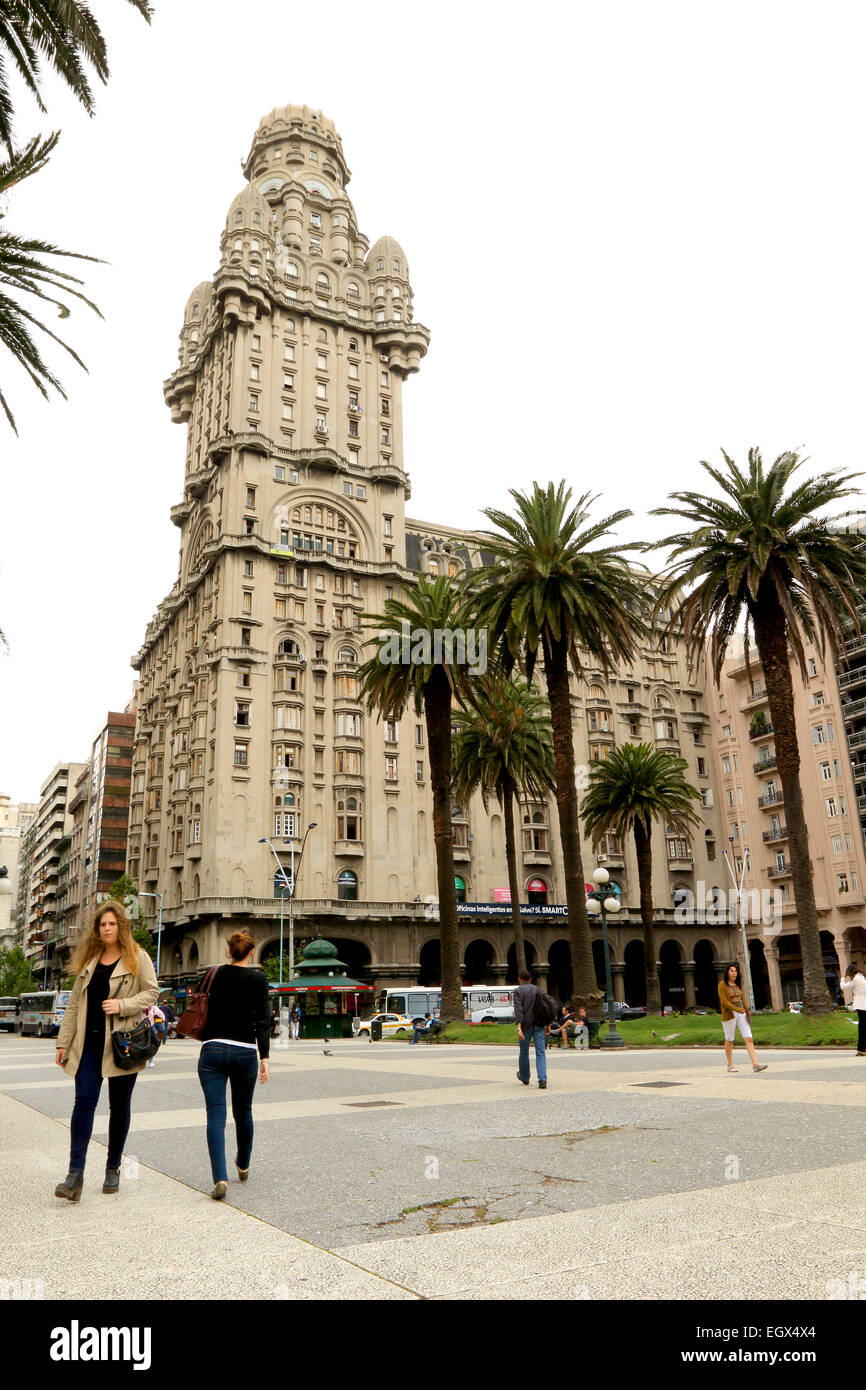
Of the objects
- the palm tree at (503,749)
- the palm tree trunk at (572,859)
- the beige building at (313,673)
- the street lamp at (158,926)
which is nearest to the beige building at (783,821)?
the beige building at (313,673)

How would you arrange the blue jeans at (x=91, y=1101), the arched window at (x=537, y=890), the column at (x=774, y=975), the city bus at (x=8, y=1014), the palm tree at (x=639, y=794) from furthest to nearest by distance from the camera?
1. the arched window at (x=537, y=890)
2. the column at (x=774, y=975)
3. the city bus at (x=8, y=1014)
4. the palm tree at (x=639, y=794)
5. the blue jeans at (x=91, y=1101)

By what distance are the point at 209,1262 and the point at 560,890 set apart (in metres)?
70.0

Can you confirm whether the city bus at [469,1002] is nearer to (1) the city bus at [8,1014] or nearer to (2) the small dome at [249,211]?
(1) the city bus at [8,1014]

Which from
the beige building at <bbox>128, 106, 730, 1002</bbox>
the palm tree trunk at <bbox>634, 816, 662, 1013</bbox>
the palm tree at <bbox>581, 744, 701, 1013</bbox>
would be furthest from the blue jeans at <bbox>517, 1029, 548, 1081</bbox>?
the beige building at <bbox>128, 106, 730, 1002</bbox>

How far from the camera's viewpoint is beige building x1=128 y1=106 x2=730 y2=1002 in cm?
6369

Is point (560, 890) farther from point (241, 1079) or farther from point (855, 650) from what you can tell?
point (241, 1079)

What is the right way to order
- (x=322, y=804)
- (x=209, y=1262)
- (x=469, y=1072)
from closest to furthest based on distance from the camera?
(x=209, y=1262)
(x=469, y=1072)
(x=322, y=804)

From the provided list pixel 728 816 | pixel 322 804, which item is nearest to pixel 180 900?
pixel 322 804

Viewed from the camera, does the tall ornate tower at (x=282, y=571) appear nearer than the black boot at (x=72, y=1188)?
No

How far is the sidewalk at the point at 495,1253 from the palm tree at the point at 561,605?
23866mm

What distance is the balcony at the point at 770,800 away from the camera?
72.2 metres

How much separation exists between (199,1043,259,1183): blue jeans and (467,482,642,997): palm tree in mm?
23024

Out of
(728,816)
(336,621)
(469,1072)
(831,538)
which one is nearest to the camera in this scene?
(469,1072)

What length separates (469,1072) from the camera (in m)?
17.7
